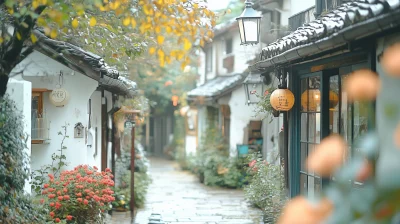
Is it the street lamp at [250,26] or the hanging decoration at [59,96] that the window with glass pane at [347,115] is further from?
the hanging decoration at [59,96]

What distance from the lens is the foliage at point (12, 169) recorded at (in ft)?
24.4

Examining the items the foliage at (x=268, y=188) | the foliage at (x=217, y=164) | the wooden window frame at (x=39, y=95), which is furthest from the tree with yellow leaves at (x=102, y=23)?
the foliage at (x=217, y=164)

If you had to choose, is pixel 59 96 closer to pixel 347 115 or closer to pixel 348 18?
pixel 347 115

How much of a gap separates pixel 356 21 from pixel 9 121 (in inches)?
182

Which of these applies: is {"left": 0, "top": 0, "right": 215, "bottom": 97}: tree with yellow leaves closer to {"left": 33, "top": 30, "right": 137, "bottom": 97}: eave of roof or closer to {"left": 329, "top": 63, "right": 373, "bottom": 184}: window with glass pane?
{"left": 33, "top": 30, "right": 137, "bottom": 97}: eave of roof

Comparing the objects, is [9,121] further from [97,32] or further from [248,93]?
[248,93]

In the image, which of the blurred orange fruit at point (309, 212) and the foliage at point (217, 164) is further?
the foliage at point (217, 164)

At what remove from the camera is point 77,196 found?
10.2 metres

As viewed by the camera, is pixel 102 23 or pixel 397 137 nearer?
pixel 397 137

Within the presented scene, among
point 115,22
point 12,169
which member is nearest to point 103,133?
point 115,22

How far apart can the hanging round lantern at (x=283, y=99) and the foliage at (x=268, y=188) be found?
1.77 m

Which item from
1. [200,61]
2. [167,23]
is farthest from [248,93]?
[200,61]

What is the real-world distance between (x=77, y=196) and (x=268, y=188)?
4.17 m

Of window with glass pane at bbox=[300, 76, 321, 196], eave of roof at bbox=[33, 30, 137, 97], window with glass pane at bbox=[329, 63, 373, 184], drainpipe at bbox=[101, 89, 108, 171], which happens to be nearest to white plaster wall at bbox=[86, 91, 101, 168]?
drainpipe at bbox=[101, 89, 108, 171]
